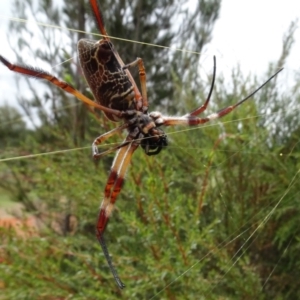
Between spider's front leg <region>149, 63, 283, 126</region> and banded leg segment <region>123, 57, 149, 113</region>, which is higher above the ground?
banded leg segment <region>123, 57, 149, 113</region>

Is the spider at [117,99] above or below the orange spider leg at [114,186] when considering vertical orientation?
above

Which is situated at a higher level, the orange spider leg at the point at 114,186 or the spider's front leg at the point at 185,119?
the spider's front leg at the point at 185,119

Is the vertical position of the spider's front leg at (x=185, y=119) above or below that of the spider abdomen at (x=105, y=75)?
below

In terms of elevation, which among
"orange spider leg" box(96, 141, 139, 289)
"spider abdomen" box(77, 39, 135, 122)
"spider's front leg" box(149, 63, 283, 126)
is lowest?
"orange spider leg" box(96, 141, 139, 289)

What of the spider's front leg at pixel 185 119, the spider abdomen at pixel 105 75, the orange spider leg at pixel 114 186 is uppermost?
the spider abdomen at pixel 105 75

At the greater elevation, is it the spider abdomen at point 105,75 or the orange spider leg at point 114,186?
the spider abdomen at point 105,75

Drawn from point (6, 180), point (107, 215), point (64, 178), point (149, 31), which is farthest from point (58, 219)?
point (107, 215)

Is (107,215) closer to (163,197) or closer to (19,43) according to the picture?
(19,43)

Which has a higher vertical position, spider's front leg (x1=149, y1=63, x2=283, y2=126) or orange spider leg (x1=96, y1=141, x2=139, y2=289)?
spider's front leg (x1=149, y1=63, x2=283, y2=126)

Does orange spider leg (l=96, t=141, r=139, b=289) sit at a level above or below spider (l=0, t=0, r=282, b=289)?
below

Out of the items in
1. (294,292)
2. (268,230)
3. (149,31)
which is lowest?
(294,292)

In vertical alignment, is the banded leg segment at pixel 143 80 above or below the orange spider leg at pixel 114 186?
above
